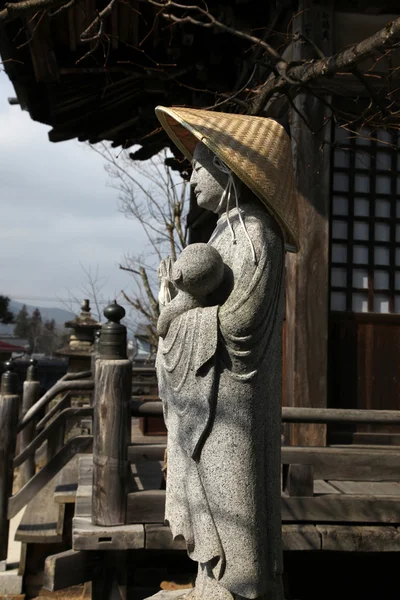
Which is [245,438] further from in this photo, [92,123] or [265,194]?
[92,123]

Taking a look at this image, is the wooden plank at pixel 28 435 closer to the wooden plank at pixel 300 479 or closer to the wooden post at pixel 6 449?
the wooden post at pixel 6 449

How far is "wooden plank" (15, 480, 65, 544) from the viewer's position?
20.8 feet

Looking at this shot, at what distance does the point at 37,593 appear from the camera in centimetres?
671

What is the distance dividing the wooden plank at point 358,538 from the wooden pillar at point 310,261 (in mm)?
1452

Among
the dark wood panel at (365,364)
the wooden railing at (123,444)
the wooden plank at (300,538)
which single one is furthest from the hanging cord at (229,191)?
the dark wood panel at (365,364)

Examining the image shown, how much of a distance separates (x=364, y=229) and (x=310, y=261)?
1090mm

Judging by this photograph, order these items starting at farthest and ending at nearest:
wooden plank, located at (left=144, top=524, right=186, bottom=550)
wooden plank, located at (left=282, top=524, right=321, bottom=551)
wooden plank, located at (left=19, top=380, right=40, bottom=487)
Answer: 1. wooden plank, located at (left=19, top=380, right=40, bottom=487)
2. wooden plank, located at (left=282, top=524, right=321, bottom=551)
3. wooden plank, located at (left=144, top=524, right=186, bottom=550)

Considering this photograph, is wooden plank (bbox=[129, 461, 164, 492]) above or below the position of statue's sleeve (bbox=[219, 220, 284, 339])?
below

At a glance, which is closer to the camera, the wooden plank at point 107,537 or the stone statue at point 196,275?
the stone statue at point 196,275

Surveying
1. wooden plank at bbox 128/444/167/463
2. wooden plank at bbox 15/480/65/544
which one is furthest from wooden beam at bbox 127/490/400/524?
wooden plank at bbox 15/480/65/544

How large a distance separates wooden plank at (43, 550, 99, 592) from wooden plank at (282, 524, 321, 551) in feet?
4.41

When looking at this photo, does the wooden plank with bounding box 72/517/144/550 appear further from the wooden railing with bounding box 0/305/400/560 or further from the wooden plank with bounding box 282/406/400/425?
the wooden plank with bounding box 282/406/400/425

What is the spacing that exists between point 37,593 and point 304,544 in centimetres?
365

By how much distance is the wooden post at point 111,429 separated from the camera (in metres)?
4.25
